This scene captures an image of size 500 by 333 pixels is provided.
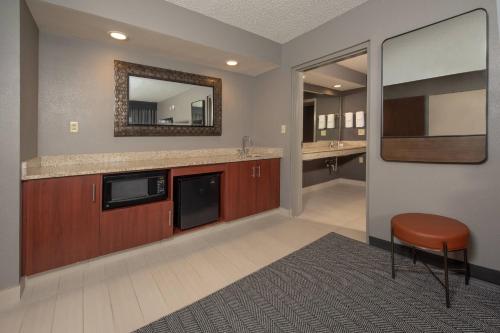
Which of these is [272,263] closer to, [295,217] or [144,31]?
[295,217]

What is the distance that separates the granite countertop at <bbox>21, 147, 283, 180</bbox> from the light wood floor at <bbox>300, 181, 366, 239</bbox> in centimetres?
106

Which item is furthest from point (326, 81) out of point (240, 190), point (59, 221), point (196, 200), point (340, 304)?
point (59, 221)

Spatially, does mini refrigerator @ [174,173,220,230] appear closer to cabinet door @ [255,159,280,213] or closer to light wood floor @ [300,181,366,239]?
cabinet door @ [255,159,280,213]

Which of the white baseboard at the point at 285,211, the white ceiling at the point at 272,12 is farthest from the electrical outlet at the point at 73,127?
the white baseboard at the point at 285,211

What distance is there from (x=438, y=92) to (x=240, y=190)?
219cm

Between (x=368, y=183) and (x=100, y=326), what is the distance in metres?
2.44

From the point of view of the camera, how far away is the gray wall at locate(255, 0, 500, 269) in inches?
66.2

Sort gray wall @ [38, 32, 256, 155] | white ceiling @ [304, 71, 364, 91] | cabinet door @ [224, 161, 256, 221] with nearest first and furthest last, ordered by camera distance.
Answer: gray wall @ [38, 32, 256, 155], cabinet door @ [224, 161, 256, 221], white ceiling @ [304, 71, 364, 91]

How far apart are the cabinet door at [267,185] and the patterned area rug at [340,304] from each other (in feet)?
4.21

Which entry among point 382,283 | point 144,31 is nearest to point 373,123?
point 382,283

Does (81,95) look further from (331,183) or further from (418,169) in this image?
(331,183)

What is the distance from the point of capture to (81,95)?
7.72ft

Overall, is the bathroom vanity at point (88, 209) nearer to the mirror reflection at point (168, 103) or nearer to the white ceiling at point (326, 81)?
the mirror reflection at point (168, 103)

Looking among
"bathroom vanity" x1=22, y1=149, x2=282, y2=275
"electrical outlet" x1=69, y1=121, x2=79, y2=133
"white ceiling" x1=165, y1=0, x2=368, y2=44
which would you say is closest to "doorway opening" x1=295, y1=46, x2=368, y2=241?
"white ceiling" x1=165, y1=0, x2=368, y2=44
